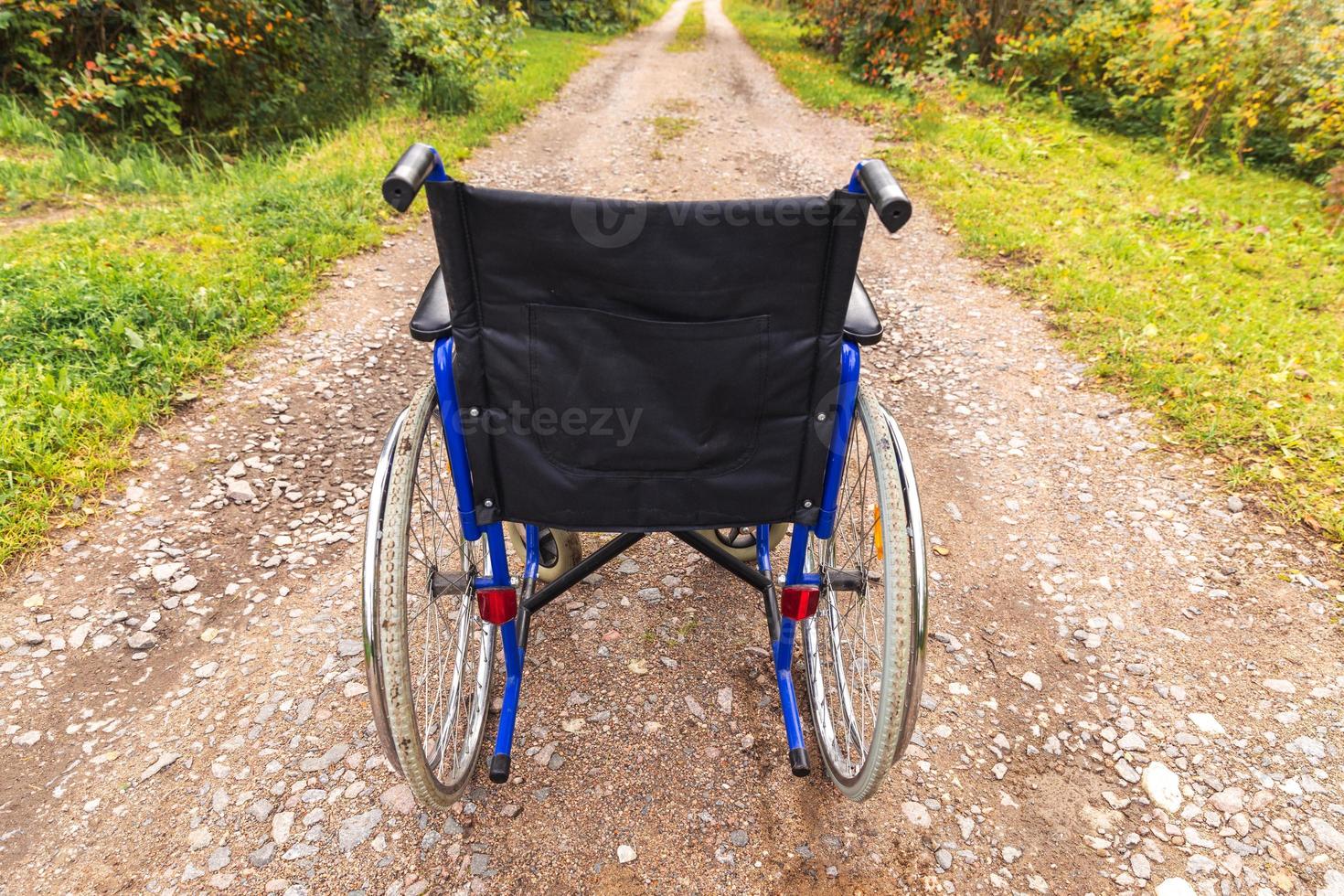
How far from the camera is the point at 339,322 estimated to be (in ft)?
13.5

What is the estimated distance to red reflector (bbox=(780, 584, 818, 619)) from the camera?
1878mm

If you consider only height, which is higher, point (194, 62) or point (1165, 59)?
point (1165, 59)

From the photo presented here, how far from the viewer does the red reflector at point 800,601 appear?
1878mm

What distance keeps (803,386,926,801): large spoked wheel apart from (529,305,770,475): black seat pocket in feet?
1.11

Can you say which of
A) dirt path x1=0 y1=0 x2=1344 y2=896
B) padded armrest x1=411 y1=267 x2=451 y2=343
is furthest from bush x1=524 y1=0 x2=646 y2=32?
padded armrest x1=411 y1=267 x2=451 y2=343

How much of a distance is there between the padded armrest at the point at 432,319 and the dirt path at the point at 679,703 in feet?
4.11

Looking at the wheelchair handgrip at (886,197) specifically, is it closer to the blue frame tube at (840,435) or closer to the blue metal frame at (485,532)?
the blue frame tube at (840,435)

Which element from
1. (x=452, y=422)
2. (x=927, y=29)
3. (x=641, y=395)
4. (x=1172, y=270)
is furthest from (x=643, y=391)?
(x=927, y=29)

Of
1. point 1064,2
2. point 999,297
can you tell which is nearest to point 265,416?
point 999,297

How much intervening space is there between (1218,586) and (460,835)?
281cm

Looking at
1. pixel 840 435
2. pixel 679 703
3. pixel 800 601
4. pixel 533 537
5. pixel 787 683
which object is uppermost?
pixel 840 435

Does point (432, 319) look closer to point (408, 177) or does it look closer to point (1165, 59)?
point (408, 177)

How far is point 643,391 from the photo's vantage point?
153 centimetres

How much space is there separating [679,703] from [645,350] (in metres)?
1.26
